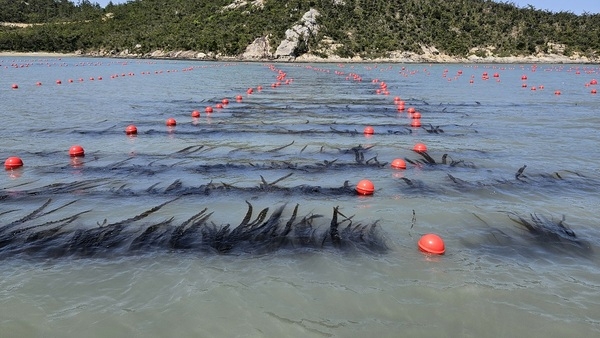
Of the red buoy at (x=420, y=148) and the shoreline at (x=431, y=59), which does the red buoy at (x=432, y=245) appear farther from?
the shoreline at (x=431, y=59)

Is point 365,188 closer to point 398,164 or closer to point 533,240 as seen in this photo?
point 398,164

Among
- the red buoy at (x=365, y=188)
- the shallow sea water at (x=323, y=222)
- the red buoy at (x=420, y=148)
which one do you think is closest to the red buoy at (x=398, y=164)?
the shallow sea water at (x=323, y=222)

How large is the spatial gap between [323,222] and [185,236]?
83.3 inches

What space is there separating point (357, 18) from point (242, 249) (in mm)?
88784

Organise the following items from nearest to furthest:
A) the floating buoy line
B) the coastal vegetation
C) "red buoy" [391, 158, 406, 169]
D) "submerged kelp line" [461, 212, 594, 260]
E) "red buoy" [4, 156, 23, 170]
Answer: the floating buoy line → "submerged kelp line" [461, 212, 594, 260] → "red buoy" [4, 156, 23, 170] → "red buoy" [391, 158, 406, 169] → the coastal vegetation

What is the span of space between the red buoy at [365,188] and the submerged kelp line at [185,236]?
3.92ft

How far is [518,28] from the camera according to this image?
284 feet

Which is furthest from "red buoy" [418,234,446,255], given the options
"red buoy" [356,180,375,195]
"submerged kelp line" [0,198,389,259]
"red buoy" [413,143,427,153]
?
"red buoy" [413,143,427,153]

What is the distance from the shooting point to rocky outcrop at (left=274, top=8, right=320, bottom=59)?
79125 millimetres

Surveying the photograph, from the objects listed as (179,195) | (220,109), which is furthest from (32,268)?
(220,109)

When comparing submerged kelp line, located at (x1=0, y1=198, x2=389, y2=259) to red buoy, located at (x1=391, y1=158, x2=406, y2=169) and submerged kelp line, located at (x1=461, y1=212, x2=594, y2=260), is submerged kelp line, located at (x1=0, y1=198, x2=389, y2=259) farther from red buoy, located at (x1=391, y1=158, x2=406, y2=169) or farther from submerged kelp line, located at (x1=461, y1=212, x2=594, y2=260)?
red buoy, located at (x1=391, y1=158, x2=406, y2=169)

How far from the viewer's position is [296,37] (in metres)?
80.1

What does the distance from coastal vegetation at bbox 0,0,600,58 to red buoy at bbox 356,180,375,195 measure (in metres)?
74.3

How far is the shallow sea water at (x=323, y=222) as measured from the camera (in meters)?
4.88
